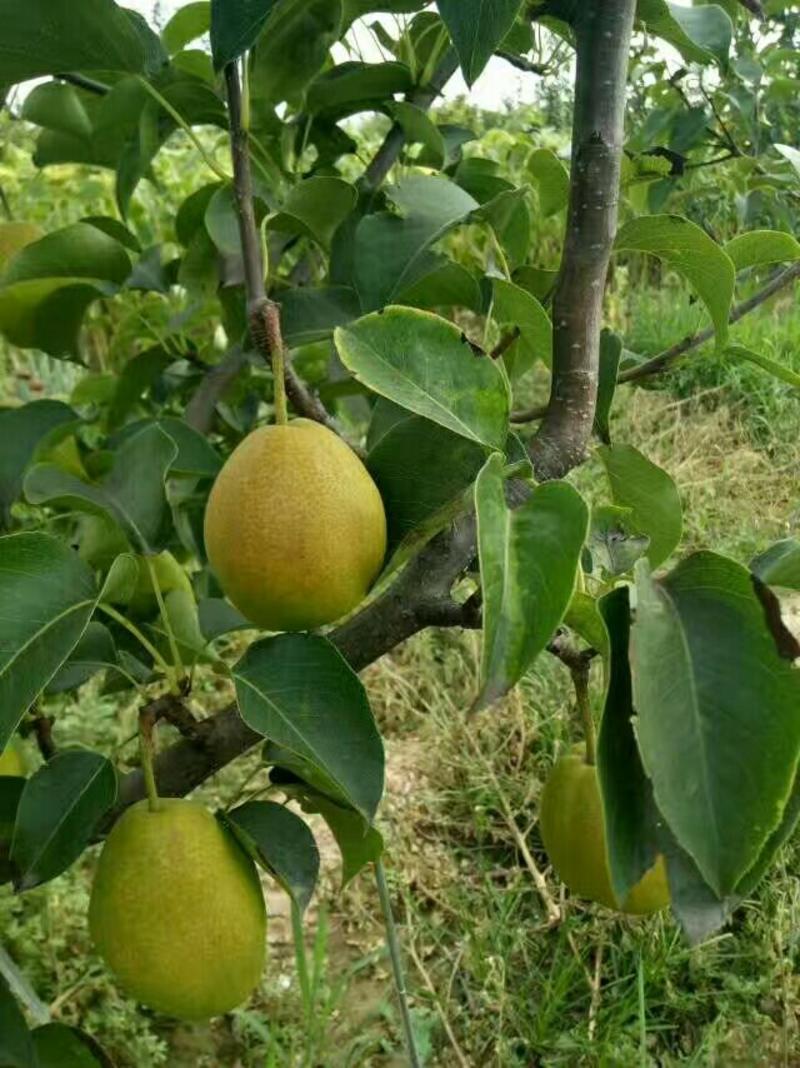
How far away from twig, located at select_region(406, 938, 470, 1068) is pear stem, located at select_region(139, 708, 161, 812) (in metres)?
0.69

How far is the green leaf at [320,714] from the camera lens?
485mm

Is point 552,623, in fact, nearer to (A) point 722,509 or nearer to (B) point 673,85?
(B) point 673,85

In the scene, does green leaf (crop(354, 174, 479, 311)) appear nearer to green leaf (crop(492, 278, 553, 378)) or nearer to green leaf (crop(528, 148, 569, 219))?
green leaf (crop(492, 278, 553, 378))

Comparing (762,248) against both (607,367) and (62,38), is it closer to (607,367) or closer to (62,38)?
(607,367)

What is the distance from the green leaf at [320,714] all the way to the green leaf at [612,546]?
135 mm

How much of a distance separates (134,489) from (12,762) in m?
0.21

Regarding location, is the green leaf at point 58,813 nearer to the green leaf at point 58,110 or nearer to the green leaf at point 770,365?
the green leaf at point 770,365

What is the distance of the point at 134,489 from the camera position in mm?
695

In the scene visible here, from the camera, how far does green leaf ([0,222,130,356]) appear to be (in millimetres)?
801

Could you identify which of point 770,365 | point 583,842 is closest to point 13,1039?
Answer: point 583,842

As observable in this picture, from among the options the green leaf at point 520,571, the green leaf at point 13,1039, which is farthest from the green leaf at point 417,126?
the green leaf at point 13,1039

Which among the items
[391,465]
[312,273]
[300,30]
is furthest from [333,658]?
[312,273]

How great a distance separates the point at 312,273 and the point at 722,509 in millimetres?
1483

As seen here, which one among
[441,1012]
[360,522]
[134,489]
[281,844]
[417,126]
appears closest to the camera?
[360,522]
